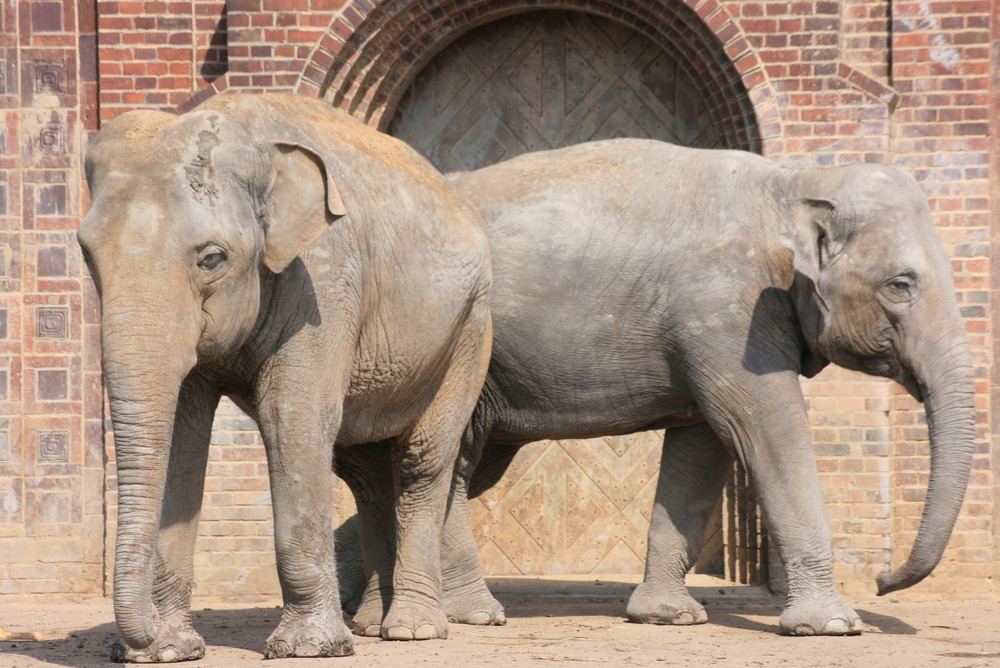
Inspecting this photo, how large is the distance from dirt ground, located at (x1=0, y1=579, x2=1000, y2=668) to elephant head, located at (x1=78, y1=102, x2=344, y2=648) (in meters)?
0.94

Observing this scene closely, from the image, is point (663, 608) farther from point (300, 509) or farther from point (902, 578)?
point (300, 509)

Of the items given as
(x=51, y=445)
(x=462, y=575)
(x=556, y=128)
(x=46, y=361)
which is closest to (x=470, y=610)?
(x=462, y=575)

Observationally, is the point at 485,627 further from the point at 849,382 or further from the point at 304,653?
the point at 849,382

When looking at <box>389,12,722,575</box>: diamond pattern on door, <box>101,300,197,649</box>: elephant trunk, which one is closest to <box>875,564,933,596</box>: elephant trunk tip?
<box>101,300,197,649</box>: elephant trunk

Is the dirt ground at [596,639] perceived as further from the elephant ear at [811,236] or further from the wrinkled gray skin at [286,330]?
the elephant ear at [811,236]

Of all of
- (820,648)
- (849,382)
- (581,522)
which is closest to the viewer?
(820,648)

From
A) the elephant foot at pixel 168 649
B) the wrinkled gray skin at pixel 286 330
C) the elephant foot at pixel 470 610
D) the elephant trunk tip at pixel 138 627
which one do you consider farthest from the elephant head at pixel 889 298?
the elephant trunk tip at pixel 138 627

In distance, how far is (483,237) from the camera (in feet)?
22.5

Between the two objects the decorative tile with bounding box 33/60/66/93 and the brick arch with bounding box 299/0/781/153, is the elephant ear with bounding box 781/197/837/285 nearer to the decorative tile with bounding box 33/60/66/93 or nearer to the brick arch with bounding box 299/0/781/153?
the brick arch with bounding box 299/0/781/153

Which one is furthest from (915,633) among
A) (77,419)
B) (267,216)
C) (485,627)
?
(77,419)

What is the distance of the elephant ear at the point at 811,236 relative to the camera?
6.90 meters

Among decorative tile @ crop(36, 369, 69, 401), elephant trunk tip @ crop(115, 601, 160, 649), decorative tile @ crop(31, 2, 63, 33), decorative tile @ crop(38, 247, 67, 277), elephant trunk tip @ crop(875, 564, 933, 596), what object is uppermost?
decorative tile @ crop(31, 2, 63, 33)

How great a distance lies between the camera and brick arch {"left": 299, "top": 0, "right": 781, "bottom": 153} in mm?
9000

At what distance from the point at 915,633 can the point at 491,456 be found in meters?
2.21
